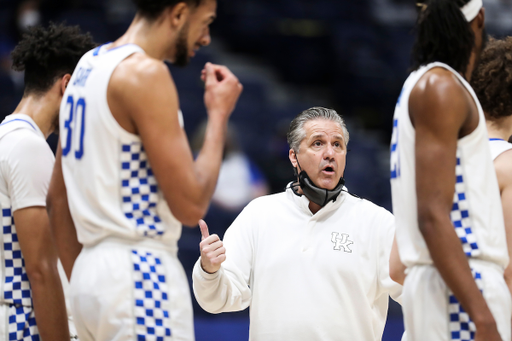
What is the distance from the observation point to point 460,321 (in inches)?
85.9

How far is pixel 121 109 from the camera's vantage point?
2164 mm

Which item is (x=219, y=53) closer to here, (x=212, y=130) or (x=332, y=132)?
(x=332, y=132)

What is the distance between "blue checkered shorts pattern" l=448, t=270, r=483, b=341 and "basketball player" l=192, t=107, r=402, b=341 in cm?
108

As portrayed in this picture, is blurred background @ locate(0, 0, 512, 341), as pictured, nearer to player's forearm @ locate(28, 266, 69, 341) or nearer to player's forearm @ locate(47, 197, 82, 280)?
player's forearm @ locate(28, 266, 69, 341)

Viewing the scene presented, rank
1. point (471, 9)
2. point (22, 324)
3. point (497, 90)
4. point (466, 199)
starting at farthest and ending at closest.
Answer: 1. point (497, 90)
2. point (22, 324)
3. point (471, 9)
4. point (466, 199)

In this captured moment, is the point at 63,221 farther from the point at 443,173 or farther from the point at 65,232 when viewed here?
the point at 443,173

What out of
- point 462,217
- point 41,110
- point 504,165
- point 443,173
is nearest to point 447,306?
point 462,217

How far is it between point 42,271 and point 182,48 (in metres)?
1.20

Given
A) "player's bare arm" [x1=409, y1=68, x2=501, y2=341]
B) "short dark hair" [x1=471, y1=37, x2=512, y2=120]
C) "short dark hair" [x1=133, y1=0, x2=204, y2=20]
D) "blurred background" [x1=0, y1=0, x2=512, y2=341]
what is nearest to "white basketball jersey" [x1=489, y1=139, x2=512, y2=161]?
"short dark hair" [x1=471, y1=37, x2=512, y2=120]

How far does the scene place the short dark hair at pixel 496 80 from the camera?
2961mm

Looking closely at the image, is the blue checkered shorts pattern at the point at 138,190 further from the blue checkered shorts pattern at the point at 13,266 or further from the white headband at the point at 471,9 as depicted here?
the white headband at the point at 471,9

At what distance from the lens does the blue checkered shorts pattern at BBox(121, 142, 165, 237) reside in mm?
2188

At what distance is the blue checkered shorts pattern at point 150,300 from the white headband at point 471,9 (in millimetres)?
1463

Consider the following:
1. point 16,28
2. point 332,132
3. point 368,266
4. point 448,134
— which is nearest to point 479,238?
point 448,134
